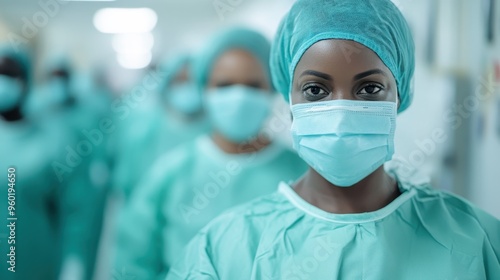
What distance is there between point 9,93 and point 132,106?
39 cm

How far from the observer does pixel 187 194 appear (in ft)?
5.39

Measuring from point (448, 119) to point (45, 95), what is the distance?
1.29 meters

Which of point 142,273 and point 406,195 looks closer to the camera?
point 406,195

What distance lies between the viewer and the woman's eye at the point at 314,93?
102 centimetres

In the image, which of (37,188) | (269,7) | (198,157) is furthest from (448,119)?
(37,188)

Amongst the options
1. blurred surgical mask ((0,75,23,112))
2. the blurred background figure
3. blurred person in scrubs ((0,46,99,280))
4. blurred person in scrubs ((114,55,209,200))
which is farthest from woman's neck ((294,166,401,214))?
blurred surgical mask ((0,75,23,112))

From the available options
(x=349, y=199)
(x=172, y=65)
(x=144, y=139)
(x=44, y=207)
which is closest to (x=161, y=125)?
(x=144, y=139)

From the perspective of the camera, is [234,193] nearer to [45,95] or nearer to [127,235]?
[127,235]

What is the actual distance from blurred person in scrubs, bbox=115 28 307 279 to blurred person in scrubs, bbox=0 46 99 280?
7.8 inches

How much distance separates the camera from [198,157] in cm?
171

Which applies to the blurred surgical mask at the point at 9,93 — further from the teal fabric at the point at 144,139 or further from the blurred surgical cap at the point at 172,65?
the blurred surgical cap at the point at 172,65

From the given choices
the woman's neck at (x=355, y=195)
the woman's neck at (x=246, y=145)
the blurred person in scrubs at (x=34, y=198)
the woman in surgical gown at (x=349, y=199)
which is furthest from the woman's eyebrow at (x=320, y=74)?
the blurred person in scrubs at (x=34, y=198)

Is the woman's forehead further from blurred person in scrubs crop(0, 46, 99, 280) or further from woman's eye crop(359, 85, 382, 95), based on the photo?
blurred person in scrubs crop(0, 46, 99, 280)

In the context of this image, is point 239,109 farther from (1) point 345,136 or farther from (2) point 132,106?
(1) point 345,136
